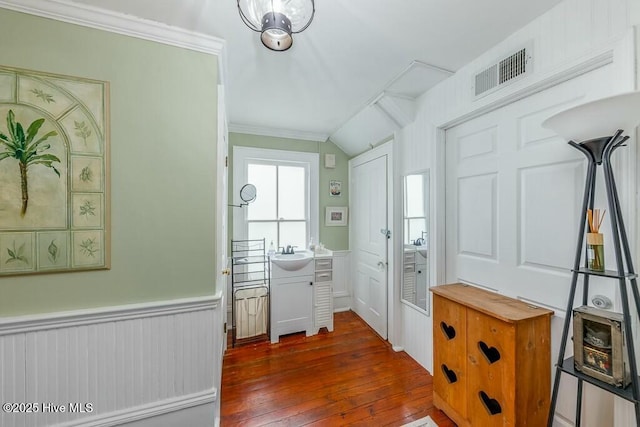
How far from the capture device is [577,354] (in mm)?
1146

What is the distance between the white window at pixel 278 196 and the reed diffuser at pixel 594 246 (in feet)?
8.56

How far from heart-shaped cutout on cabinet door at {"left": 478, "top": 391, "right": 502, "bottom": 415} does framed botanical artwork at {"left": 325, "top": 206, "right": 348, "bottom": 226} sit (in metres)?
2.39

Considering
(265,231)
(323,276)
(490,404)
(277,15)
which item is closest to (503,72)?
(277,15)

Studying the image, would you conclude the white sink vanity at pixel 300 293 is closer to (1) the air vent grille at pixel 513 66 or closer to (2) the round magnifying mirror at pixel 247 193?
(2) the round magnifying mirror at pixel 247 193

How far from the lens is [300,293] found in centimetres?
286

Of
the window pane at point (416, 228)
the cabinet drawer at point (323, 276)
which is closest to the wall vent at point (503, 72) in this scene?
the window pane at point (416, 228)

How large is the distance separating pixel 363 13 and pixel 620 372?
201 centimetres

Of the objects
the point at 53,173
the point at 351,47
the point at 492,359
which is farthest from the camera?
the point at 351,47

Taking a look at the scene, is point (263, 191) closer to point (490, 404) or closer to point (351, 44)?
point (351, 44)

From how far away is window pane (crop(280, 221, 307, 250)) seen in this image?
3.31 m

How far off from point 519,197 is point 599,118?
69 cm

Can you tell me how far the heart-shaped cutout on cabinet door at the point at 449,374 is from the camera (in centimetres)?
166

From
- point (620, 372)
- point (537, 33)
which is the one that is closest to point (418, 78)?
point (537, 33)

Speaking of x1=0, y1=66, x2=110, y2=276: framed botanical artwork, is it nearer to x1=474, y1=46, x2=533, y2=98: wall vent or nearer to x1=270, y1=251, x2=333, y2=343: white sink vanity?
x1=270, y1=251, x2=333, y2=343: white sink vanity
